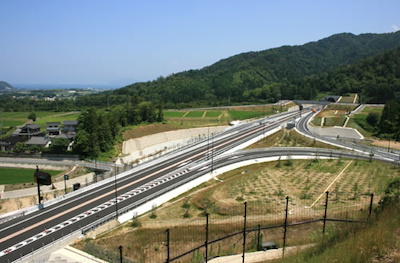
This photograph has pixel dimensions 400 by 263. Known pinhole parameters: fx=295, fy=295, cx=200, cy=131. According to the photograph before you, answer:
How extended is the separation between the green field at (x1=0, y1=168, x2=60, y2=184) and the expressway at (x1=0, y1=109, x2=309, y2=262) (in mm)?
15985

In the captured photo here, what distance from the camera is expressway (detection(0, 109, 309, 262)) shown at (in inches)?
928

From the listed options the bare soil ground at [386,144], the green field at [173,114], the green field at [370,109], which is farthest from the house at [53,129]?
the green field at [370,109]

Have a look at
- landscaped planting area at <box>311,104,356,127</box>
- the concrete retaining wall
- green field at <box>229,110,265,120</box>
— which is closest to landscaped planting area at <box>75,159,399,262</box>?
the concrete retaining wall

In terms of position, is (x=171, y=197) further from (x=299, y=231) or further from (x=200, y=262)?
(x=200, y=262)

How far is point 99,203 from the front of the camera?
3072 centimetres

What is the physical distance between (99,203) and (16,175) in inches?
985

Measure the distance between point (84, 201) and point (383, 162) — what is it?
4288cm

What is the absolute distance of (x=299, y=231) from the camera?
20438 mm

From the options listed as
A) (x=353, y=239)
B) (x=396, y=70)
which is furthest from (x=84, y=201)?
(x=396, y=70)

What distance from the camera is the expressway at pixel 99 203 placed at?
77.3 feet

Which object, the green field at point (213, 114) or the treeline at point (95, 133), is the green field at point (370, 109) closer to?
the green field at point (213, 114)

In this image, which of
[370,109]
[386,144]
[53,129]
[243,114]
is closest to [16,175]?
[53,129]

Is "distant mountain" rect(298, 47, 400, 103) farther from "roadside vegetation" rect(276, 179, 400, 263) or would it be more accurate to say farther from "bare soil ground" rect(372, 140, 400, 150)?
"roadside vegetation" rect(276, 179, 400, 263)

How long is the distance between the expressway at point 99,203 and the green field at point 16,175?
16.0 meters
